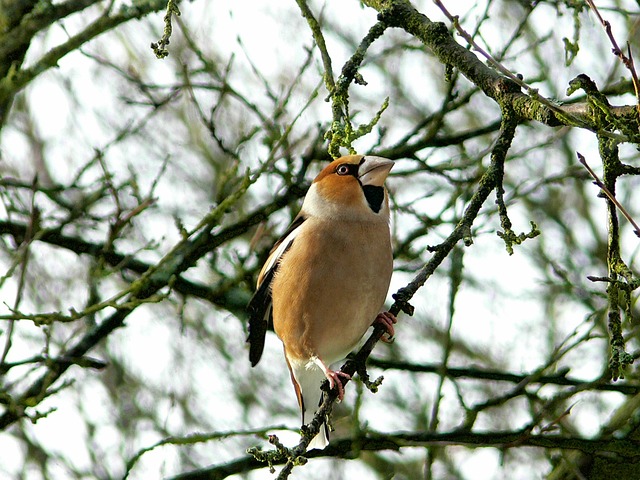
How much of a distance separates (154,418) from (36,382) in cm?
374

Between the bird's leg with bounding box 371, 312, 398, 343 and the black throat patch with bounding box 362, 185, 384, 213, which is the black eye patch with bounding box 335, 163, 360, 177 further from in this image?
the bird's leg with bounding box 371, 312, 398, 343

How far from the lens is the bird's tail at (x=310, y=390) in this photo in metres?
4.80

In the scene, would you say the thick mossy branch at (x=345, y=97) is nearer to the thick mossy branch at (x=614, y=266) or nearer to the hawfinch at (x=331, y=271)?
the thick mossy branch at (x=614, y=266)

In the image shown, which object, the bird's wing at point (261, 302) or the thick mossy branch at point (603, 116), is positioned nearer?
the thick mossy branch at point (603, 116)

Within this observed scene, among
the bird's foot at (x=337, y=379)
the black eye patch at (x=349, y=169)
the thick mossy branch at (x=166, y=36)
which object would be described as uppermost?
the black eye patch at (x=349, y=169)

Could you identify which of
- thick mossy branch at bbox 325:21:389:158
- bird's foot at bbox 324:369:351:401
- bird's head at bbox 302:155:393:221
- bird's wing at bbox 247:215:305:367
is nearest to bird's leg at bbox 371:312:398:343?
bird's foot at bbox 324:369:351:401

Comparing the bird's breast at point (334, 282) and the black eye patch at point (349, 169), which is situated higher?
the black eye patch at point (349, 169)

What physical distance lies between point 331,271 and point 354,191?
518mm

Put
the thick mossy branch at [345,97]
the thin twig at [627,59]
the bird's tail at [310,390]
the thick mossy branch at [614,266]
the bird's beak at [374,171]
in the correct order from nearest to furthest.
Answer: the thin twig at [627,59] < the thick mossy branch at [614,266] < the thick mossy branch at [345,97] < the bird's beak at [374,171] < the bird's tail at [310,390]

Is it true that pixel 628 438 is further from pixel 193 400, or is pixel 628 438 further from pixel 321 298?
pixel 193 400

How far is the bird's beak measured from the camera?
4.38 metres

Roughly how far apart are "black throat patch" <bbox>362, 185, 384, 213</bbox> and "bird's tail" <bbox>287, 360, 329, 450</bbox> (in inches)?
38.2

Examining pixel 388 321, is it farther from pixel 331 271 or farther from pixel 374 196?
pixel 374 196

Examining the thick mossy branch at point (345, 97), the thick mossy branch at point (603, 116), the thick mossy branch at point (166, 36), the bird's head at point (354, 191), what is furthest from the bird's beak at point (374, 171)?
the thick mossy branch at point (603, 116)
